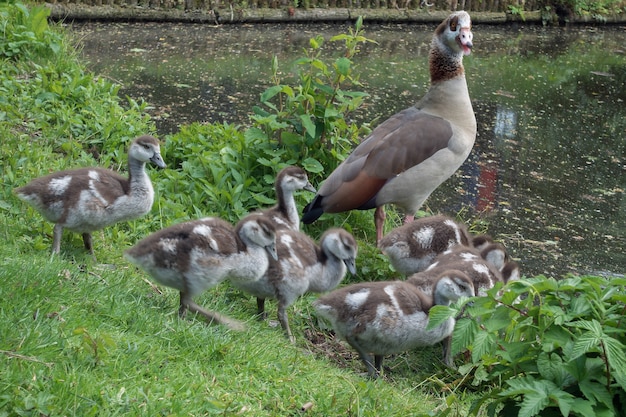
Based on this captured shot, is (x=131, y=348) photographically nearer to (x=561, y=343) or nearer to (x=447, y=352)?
(x=561, y=343)

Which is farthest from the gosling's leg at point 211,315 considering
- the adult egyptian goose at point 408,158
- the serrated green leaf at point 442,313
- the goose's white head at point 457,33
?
the goose's white head at point 457,33

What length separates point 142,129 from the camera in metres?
8.21

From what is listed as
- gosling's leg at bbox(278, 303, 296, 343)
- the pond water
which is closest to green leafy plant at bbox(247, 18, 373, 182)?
the pond water

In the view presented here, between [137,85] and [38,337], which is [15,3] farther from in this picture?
[38,337]

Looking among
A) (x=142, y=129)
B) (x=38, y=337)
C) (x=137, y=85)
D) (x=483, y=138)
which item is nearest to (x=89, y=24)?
(x=137, y=85)

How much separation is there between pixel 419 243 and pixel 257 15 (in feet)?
28.5

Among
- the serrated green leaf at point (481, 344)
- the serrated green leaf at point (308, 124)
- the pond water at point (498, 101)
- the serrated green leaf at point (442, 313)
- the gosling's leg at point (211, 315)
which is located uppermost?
the serrated green leaf at point (442, 313)

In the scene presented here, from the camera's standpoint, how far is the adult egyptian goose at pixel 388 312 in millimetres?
5238

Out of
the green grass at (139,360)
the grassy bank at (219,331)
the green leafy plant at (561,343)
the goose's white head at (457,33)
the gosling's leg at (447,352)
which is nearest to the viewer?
the green leafy plant at (561,343)

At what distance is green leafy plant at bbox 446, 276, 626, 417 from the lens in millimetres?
3428

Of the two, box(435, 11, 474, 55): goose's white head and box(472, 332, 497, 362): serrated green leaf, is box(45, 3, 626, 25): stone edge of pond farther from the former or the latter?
box(472, 332, 497, 362): serrated green leaf

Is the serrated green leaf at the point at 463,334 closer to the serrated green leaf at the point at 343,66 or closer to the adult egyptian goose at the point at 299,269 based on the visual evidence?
the adult egyptian goose at the point at 299,269

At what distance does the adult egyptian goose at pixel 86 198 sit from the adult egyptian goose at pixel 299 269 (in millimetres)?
948

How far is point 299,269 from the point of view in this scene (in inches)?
223
